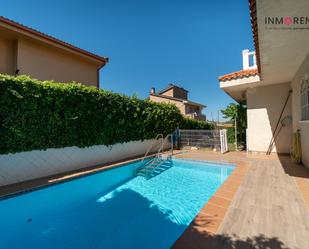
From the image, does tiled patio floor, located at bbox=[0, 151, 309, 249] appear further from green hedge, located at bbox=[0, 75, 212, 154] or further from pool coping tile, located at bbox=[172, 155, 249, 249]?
green hedge, located at bbox=[0, 75, 212, 154]

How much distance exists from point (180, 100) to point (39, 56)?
21.6 meters

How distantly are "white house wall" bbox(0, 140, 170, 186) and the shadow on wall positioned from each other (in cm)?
589

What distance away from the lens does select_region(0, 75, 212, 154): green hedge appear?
5.71m

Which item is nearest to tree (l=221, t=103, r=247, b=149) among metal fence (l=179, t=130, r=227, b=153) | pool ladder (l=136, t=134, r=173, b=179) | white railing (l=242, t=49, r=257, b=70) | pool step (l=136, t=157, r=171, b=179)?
metal fence (l=179, t=130, r=227, b=153)

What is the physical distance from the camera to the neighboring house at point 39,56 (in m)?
7.94

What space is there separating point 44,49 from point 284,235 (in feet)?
37.8

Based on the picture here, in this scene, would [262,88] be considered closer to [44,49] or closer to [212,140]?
[212,140]

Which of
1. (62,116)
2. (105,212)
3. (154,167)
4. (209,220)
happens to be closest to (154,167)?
(154,167)

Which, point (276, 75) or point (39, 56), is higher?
point (39, 56)

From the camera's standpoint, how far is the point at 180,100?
92.3 ft

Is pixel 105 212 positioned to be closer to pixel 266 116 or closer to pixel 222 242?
pixel 222 242

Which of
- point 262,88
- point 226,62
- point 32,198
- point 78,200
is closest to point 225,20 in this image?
point 262,88

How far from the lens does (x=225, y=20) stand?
904 cm

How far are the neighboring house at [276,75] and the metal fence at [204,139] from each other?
1.47 metres
